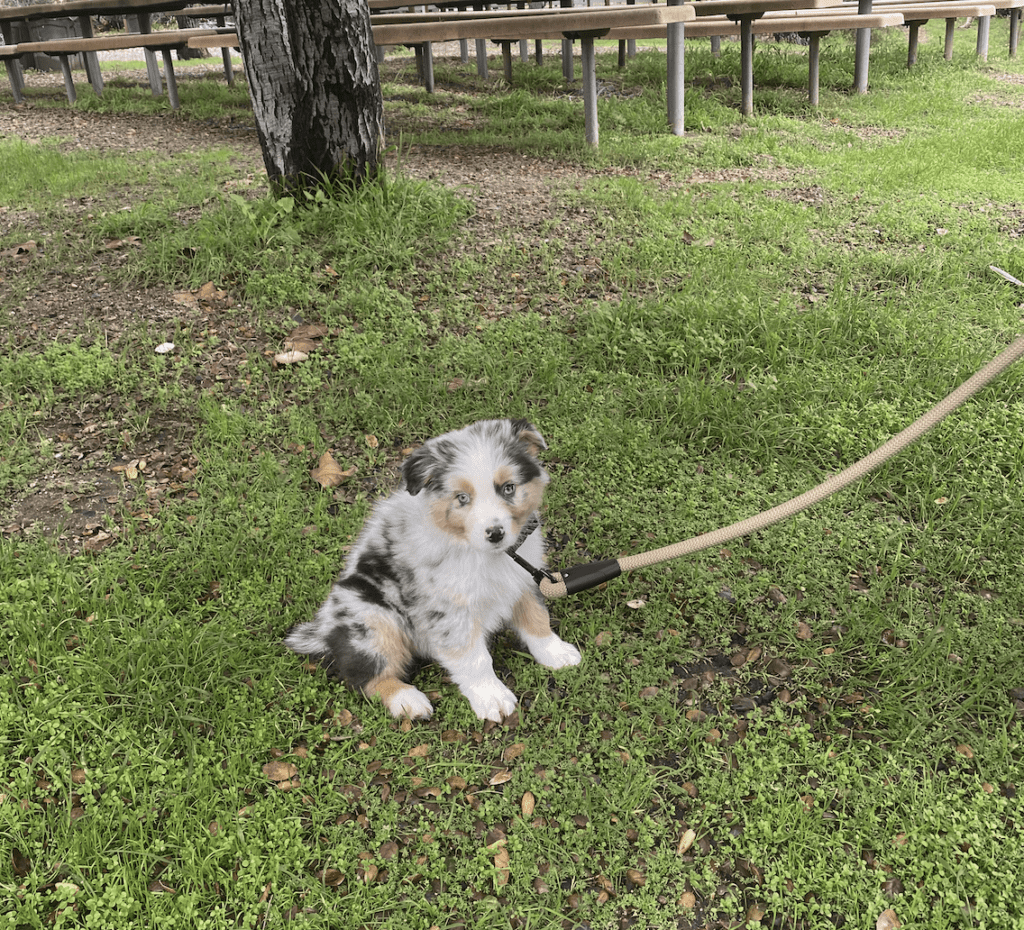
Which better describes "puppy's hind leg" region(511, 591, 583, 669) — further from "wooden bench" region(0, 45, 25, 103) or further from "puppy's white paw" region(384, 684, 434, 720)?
"wooden bench" region(0, 45, 25, 103)

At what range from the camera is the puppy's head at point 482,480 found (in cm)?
269

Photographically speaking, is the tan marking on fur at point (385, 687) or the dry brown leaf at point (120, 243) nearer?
the tan marking on fur at point (385, 687)

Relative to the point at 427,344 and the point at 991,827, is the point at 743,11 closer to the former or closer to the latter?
the point at 427,344

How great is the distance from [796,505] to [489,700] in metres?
1.40

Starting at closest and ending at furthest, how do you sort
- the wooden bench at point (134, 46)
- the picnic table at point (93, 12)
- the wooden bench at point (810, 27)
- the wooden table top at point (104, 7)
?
the wooden bench at point (810, 27)
the wooden bench at point (134, 46)
the wooden table top at point (104, 7)
the picnic table at point (93, 12)

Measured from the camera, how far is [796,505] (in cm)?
306

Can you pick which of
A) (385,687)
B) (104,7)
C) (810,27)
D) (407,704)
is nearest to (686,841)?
(407,704)

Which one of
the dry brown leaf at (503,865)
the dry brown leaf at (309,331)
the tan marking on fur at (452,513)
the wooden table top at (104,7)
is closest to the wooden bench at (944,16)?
the dry brown leaf at (309,331)

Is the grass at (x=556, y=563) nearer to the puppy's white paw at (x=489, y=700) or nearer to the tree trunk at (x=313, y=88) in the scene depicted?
the puppy's white paw at (x=489, y=700)

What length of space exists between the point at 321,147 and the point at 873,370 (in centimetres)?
415

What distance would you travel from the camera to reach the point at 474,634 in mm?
2992

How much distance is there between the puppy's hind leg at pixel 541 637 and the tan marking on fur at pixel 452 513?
548 millimetres

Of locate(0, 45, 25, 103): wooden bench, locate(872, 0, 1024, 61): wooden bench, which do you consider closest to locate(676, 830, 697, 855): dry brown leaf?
locate(872, 0, 1024, 61): wooden bench

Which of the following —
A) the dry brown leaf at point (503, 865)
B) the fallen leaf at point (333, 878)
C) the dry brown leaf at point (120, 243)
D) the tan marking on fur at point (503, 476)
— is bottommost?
the dry brown leaf at point (503, 865)
